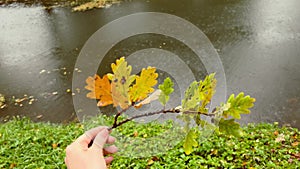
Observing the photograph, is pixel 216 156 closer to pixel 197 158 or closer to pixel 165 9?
pixel 197 158

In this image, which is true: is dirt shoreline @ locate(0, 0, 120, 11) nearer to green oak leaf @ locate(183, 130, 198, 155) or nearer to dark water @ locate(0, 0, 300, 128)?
dark water @ locate(0, 0, 300, 128)

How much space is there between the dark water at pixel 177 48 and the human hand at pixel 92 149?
8.25 feet

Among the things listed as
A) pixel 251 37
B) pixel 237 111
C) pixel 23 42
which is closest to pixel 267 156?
pixel 237 111

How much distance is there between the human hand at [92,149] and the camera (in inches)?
34.9

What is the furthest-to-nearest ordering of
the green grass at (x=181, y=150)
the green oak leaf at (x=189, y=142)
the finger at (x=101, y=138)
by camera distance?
the green grass at (x=181, y=150) → the finger at (x=101, y=138) → the green oak leaf at (x=189, y=142)

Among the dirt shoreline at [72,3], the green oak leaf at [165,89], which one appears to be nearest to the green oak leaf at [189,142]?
the green oak leaf at [165,89]

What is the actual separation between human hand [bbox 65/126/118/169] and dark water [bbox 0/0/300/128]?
99.0 inches

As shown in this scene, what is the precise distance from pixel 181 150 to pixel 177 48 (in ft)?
9.35

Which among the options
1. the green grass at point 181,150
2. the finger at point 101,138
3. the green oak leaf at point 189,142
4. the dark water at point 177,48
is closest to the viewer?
the green oak leaf at point 189,142

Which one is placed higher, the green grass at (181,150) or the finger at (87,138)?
the finger at (87,138)

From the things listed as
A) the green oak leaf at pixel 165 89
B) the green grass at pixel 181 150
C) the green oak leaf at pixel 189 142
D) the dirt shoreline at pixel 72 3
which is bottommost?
the green grass at pixel 181 150

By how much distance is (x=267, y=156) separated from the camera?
10.5 ft

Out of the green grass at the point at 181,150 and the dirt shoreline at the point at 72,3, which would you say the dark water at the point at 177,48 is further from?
the green grass at the point at 181,150

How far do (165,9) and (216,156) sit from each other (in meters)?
5.13
